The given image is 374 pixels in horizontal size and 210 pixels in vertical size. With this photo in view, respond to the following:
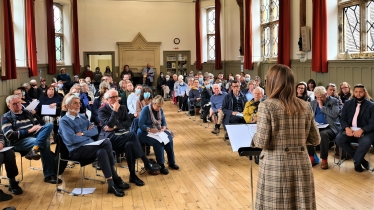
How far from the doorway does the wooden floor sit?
11453 millimetres

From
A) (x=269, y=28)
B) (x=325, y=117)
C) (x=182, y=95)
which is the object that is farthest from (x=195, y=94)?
(x=325, y=117)

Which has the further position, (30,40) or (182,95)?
(182,95)

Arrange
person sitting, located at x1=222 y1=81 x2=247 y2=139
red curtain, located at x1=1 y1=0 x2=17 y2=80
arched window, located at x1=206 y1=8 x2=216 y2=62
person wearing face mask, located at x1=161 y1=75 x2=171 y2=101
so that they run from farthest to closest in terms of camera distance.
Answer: arched window, located at x1=206 y1=8 x2=216 y2=62, person wearing face mask, located at x1=161 y1=75 x2=171 y2=101, red curtain, located at x1=1 y1=0 x2=17 y2=80, person sitting, located at x1=222 y1=81 x2=247 y2=139

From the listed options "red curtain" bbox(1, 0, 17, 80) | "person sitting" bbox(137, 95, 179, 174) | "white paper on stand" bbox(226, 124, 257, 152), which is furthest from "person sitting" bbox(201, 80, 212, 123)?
"white paper on stand" bbox(226, 124, 257, 152)

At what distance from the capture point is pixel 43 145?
16.3 feet

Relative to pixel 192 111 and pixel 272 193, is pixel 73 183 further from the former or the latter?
pixel 192 111

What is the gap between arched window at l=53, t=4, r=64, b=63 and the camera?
15.4m

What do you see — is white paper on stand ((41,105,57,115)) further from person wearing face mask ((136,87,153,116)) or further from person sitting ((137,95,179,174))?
person sitting ((137,95,179,174))

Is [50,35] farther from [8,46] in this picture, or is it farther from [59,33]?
[8,46]

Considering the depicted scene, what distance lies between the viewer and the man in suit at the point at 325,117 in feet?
18.5

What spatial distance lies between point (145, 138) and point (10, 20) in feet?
17.4

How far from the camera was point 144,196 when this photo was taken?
178 inches

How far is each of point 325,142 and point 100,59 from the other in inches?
579

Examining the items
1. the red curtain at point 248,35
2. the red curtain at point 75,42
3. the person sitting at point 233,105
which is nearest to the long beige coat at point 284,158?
the person sitting at point 233,105
